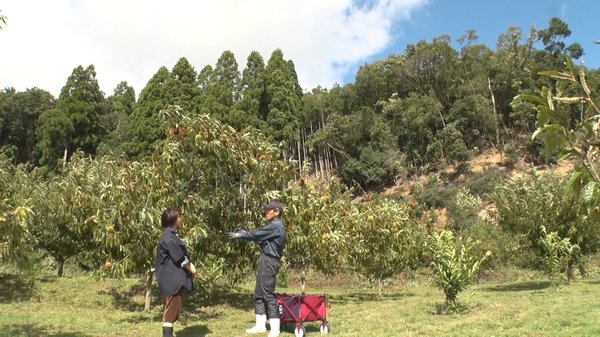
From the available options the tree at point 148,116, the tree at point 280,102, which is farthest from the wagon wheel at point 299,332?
the tree at point 280,102

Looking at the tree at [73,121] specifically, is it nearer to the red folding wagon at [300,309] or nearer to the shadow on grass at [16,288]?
the shadow on grass at [16,288]

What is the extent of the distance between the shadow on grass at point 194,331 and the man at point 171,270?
1006mm

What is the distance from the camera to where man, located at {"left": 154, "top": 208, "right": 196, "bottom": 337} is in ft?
20.0

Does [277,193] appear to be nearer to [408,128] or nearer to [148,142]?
[148,142]

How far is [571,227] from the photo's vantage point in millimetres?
15016

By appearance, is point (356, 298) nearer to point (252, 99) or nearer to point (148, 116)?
point (252, 99)

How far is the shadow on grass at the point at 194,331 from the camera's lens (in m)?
7.06

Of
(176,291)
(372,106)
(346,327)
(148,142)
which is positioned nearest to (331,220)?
(346,327)

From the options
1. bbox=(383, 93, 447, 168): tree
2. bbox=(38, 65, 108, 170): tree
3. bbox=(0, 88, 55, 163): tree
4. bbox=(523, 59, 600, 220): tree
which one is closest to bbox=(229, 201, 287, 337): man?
bbox=(523, 59, 600, 220): tree

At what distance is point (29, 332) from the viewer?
748 cm

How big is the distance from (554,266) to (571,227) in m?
1.50

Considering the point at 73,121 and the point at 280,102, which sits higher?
the point at 280,102

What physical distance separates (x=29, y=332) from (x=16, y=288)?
333 inches

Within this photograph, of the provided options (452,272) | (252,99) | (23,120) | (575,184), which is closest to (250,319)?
(452,272)
